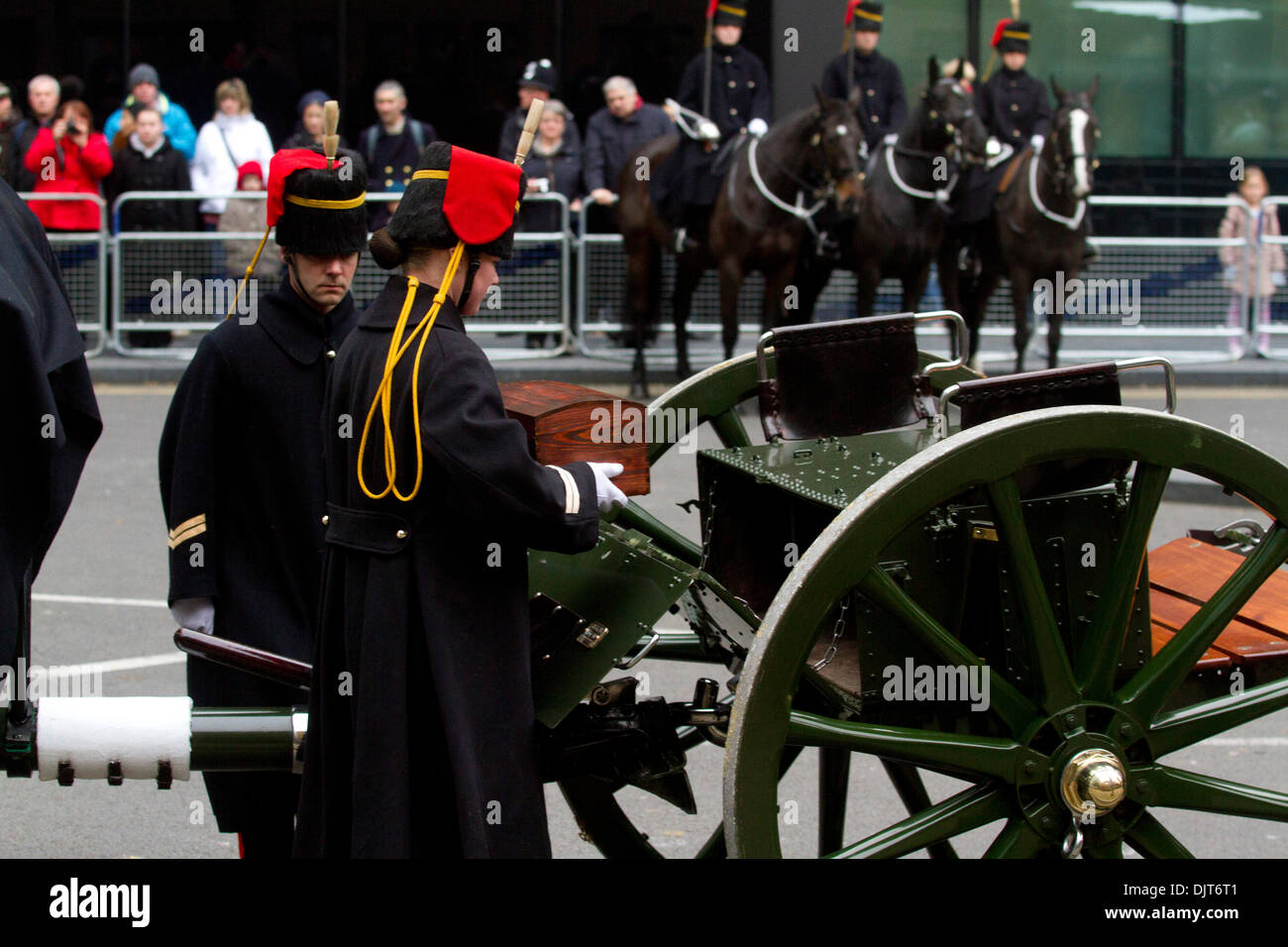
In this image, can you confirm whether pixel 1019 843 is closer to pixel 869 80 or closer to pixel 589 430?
pixel 589 430

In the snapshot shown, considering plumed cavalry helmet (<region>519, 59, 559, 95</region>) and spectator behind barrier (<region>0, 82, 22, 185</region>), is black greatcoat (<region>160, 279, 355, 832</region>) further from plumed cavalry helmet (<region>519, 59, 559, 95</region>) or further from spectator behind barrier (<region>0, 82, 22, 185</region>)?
plumed cavalry helmet (<region>519, 59, 559, 95</region>)

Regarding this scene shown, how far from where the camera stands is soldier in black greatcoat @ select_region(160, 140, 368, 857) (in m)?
3.76

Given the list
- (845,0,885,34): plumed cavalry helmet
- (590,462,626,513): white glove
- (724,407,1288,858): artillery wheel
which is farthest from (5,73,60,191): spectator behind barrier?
(724,407,1288,858): artillery wheel

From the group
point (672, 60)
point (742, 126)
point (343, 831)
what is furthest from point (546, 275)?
point (343, 831)

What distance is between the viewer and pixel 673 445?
4074 mm

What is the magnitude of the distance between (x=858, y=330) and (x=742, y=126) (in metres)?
10.3

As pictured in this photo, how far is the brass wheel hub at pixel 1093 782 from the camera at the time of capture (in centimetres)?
290

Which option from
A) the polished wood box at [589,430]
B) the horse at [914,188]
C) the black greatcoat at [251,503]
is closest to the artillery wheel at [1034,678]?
the polished wood box at [589,430]

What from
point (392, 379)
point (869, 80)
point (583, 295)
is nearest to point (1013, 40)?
point (869, 80)

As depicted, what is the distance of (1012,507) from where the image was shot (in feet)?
9.29

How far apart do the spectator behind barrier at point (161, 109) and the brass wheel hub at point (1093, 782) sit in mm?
12969

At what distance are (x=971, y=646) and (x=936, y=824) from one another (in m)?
0.43
